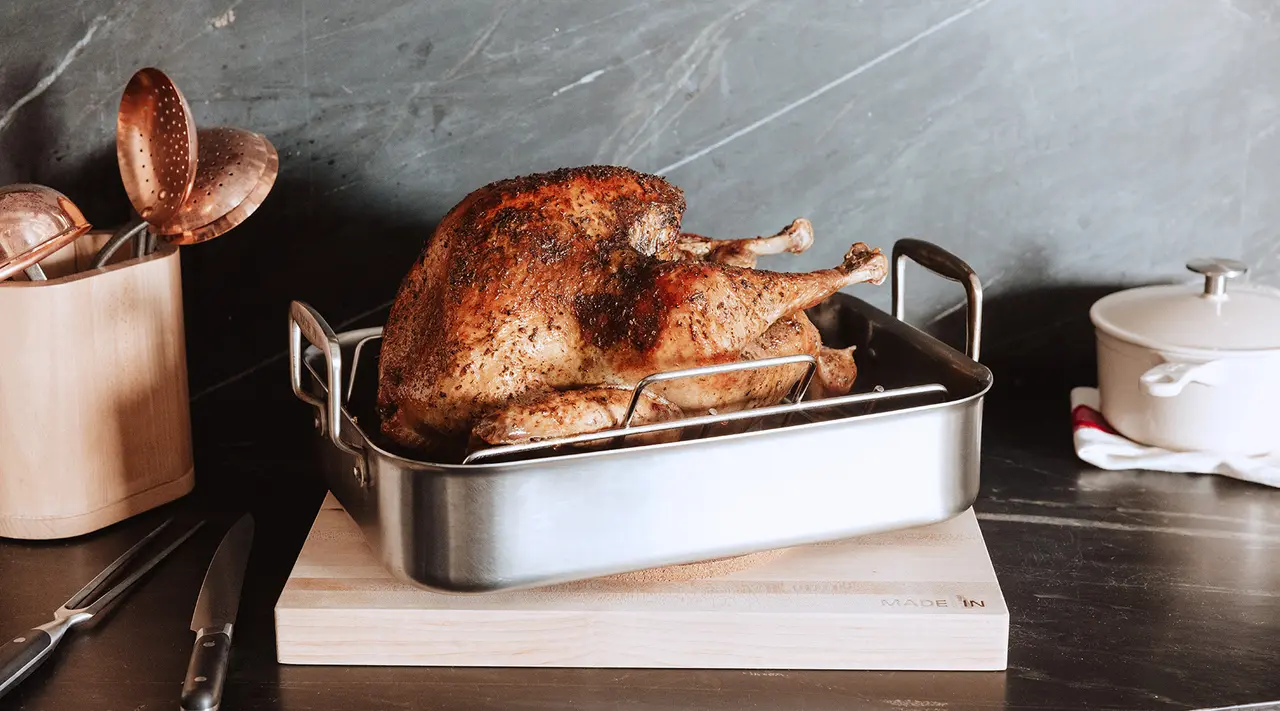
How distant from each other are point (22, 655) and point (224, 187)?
471 mm

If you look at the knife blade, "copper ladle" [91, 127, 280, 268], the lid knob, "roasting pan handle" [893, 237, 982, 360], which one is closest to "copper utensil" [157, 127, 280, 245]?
"copper ladle" [91, 127, 280, 268]

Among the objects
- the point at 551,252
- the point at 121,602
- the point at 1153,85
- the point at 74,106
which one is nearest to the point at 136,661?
the point at 121,602

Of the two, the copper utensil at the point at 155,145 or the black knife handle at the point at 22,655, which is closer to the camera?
the black knife handle at the point at 22,655

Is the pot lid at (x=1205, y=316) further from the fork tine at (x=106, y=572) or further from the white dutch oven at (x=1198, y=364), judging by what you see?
the fork tine at (x=106, y=572)

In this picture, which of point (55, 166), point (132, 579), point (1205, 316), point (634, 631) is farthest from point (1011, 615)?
point (55, 166)

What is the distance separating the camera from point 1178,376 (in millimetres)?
1224

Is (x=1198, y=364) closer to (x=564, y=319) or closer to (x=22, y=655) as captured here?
(x=564, y=319)

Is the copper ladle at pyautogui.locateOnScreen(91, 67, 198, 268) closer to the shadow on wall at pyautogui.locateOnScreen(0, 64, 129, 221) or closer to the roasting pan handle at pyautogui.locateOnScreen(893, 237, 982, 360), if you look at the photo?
the shadow on wall at pyautogui.locateOnScreen(0, 64, 129, 221)

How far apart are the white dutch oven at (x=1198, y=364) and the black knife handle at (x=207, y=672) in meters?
0.94

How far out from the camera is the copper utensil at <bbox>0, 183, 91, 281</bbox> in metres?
1.04

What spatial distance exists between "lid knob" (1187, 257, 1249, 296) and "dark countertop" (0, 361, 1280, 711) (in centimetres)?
21

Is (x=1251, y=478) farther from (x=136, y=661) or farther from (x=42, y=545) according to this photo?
(x=42, y=545)

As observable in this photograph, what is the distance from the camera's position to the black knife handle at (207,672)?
846 millimetres

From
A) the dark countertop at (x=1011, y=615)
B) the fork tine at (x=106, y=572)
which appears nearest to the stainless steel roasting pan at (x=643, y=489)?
the dark countertop at (x=1011, y=615)
